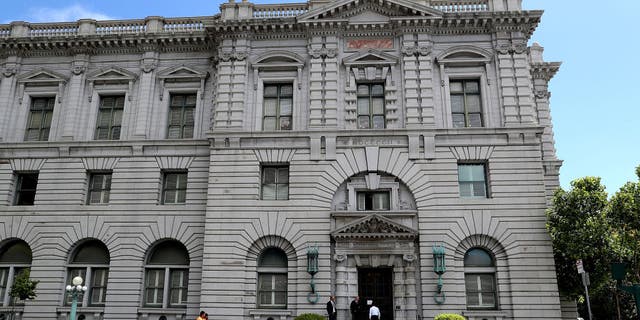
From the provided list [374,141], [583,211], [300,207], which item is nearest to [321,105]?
[374,141]

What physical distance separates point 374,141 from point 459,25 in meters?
7.93

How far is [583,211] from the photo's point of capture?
2322 cm

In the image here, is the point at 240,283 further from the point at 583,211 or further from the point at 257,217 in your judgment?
→ the point at 583,211

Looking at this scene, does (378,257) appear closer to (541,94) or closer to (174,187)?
(174,187)

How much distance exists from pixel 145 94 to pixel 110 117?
2.46 m

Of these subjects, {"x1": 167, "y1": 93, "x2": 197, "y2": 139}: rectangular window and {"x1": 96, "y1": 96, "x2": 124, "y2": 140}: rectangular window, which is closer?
{"x1": 167, "y1": 93, "x2": 197, "y2": 139}: rectangular window

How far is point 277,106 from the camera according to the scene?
90.5ft

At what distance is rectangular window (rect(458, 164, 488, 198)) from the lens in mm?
25266

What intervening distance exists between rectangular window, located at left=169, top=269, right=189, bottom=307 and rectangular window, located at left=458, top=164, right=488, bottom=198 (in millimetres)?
14451

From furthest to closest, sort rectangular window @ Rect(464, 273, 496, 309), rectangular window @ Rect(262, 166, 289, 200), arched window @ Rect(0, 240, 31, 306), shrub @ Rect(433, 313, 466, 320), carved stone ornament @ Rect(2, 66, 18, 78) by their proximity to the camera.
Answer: carved stone ornament @ Rect(2, 66, 18, 78)
arched window @ Rect(0, 240, 31, 306)
rectangular window @ Rect(262, 166, 289, 200)
rectangular window @ Rect(464, 273, 496, 309)
shrub @ Rect(433, 313, 466, 320)

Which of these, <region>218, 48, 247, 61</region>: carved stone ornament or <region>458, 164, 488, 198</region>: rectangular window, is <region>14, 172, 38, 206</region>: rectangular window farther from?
<region>458, 164, 488, 198</region>: rectangular window

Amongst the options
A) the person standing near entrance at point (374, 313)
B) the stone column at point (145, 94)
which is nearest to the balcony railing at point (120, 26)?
the stone column at point (145, 94)

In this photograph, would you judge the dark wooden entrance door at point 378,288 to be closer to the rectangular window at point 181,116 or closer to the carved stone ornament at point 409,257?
the carved stone ornament at point 409,257

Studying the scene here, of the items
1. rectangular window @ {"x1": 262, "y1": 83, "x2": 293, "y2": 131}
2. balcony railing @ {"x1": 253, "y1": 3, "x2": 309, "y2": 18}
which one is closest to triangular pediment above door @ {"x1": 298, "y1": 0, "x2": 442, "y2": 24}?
balcony railing @ {"x1": 253, "y1": 3, "x2": 309, "y2": 18}
